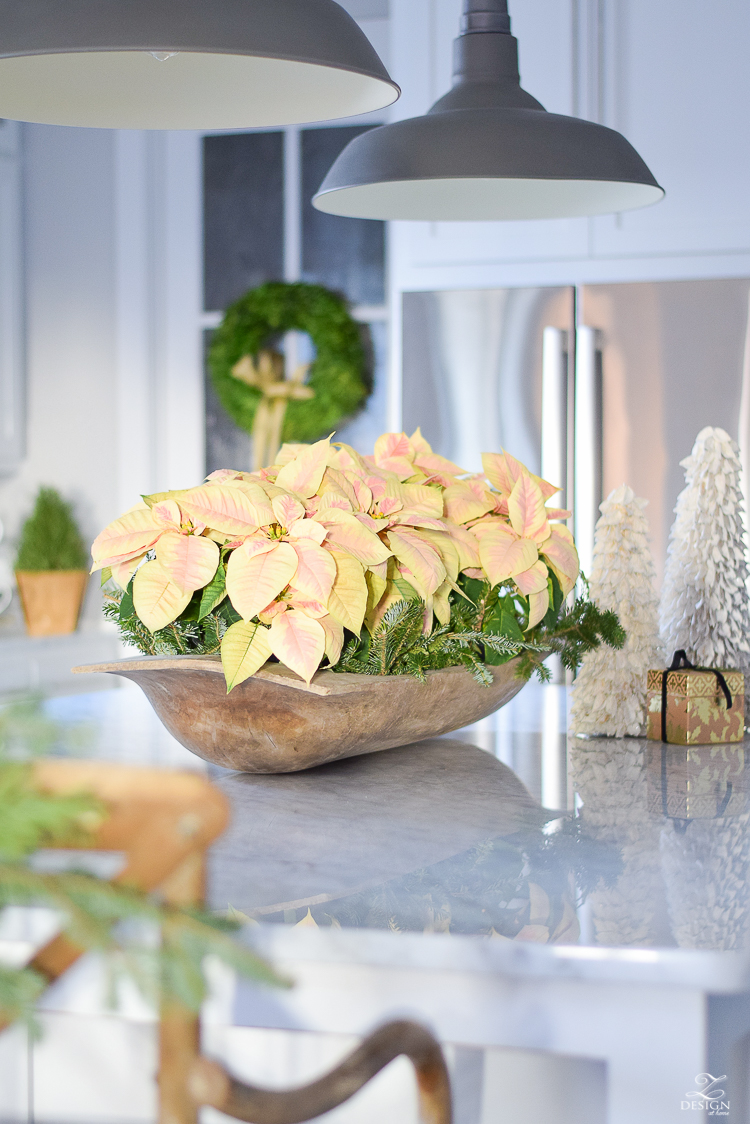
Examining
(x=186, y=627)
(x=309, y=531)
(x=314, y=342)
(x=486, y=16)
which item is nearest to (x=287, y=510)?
(x=309, y=531)

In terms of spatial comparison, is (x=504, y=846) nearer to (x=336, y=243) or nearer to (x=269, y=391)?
(x=269, y=391)

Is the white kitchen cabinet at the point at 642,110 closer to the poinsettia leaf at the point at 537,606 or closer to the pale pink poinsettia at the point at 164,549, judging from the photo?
the poinsettia leaf at the point at 537,606

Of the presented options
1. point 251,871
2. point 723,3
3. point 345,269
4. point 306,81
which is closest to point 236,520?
point 251,871

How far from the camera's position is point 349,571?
80 cm

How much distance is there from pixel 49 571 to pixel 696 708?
2.92 metres

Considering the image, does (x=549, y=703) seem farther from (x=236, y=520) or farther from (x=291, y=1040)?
(x=291, y=1040)

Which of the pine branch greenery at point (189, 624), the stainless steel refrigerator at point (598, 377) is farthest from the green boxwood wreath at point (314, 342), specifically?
the pine branch greenery at point (189, 624)

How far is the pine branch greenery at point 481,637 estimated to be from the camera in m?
0.85

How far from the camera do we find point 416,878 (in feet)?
2.03

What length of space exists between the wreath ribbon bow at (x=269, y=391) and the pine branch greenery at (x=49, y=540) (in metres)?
0.65

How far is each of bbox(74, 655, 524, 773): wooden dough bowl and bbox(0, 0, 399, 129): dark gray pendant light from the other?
45cm

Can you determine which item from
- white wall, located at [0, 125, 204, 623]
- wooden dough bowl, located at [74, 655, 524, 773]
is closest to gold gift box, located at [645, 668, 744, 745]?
wooden dough bowl, located at [74, 655, 524, 773]

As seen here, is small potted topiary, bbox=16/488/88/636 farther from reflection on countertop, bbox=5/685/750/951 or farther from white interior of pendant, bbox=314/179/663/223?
reflection on countertop, bbox=5/685/750/951

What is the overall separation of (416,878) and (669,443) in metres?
2.14
